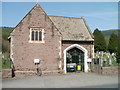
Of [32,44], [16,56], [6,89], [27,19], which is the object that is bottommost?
[6,89]

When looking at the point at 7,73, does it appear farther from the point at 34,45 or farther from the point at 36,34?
the point at 36,34

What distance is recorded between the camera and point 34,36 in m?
22.7

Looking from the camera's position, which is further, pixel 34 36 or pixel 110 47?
pixel 110 47

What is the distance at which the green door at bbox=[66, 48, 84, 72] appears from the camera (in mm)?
24727

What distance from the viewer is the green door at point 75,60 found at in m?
24.7

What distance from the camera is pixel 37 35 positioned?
895 inches

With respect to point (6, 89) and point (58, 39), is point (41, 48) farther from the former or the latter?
point (6, 89)

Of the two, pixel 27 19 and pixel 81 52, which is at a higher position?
pixel 27 19

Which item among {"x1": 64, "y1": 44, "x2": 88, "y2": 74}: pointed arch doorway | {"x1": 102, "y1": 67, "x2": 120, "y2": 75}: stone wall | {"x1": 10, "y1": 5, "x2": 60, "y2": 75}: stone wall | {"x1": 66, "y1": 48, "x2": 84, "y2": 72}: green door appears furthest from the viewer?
{"x1": 66, "y1": 48, "x2": 84, "y2": 72}: green door

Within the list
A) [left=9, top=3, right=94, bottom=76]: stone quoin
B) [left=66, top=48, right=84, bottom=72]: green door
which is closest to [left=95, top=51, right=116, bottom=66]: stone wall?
[left=66, top=48, right=84, bottom=72]: green door

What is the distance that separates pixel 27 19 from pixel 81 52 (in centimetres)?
806

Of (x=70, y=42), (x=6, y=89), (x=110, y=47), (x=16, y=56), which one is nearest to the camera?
(x=6, y=89)

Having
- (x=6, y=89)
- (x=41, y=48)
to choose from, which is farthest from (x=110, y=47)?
(x=6, y=89)

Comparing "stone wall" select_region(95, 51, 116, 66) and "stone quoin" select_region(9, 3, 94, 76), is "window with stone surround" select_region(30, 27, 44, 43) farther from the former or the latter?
"stone wall" select_region(95, 51, 116, 66)
